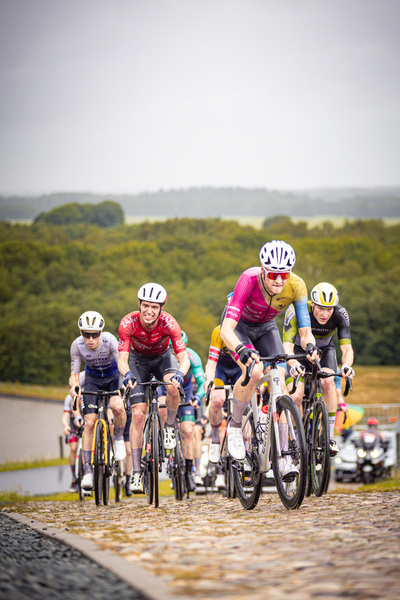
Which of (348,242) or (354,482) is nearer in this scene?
(354,482)

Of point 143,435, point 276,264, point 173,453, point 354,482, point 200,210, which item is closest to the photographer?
point 276,264

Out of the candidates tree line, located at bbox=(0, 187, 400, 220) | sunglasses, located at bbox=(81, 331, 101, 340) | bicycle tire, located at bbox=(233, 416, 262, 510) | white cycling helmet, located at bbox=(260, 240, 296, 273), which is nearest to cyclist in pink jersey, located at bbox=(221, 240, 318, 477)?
white cycling helmet, located at bbox=(260, 240, 296, 273)

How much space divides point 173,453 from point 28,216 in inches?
6211

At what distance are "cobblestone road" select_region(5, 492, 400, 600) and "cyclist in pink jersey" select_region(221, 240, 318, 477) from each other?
29.3 inches

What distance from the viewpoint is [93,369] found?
10.6 m

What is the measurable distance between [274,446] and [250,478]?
2.79ft

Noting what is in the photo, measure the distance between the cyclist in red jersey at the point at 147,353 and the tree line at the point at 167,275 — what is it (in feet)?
263

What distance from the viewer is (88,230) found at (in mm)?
156375

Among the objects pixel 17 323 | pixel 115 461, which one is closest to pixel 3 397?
pixel 17 323

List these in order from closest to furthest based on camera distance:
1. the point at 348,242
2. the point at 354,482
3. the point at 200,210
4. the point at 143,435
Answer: the point at 143,435, the point at 354,482, the point at 348,242, the point at 200,210

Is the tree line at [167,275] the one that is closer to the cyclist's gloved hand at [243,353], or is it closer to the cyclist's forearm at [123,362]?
the cyclist's forearm at [123,362]

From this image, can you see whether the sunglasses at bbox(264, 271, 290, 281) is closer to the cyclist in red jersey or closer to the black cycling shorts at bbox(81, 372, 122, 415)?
the cyclist in red jersey

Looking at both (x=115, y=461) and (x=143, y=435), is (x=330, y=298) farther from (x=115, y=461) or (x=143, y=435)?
(x=115, y=461)

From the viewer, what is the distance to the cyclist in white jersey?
1009 centimetres
